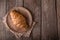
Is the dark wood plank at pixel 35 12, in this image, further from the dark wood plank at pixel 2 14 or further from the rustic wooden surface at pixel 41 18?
the dark wood plank at pixel 2 14

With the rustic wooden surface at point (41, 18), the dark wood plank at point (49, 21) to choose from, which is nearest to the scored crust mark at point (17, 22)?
the rustic wooden surface at point (41, 18)

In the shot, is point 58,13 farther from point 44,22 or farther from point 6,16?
point 6,16

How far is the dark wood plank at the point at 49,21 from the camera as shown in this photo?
1.32 meters

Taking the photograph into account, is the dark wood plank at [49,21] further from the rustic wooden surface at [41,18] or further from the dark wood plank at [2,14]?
the dark wood plank at [2,14]

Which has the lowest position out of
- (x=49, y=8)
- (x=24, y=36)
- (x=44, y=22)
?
(x=24, y=36)

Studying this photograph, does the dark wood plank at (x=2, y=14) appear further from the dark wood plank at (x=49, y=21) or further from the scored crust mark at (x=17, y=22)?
the dark wood plank at (x=49, y=21)

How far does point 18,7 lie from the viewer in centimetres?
138

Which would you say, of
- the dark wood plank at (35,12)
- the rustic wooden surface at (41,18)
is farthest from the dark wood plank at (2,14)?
the dark wood plank at (35,12)

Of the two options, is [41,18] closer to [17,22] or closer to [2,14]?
[17,22]

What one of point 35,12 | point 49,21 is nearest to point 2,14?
point 35,12

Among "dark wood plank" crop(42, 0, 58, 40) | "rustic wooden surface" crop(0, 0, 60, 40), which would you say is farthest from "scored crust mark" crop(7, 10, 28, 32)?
"dark wood plank" crop(42, 0, 58, 40)

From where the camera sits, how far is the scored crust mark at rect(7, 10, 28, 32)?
1.32 meters

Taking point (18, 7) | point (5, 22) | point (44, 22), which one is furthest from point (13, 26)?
point (44, 22)

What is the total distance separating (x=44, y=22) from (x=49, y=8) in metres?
0.14
